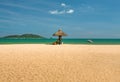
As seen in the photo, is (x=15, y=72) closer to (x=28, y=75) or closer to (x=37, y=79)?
(x=28, y=75)

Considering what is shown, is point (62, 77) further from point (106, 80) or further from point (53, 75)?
point (106, 80)

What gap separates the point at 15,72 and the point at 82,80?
254 centimetres

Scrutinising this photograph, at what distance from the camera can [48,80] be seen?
571cm

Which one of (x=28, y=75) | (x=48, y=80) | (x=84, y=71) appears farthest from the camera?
(x=84, y=71)

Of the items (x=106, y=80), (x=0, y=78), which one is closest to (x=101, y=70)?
(x=106, y=80)

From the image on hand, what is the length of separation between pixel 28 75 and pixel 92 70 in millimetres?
2545

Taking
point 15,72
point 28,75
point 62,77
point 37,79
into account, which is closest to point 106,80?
point 62,77

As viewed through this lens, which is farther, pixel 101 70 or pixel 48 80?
pixel 101 70

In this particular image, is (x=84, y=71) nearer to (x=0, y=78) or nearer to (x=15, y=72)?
(x=15, y=72)

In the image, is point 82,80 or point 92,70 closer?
point 82,80

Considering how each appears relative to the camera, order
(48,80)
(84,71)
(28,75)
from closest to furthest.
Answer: (48,80)
(28,75)
(84,71)

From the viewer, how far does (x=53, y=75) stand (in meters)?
6.20

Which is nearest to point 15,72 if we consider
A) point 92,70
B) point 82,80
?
point 82,80

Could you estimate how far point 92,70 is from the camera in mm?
6938
